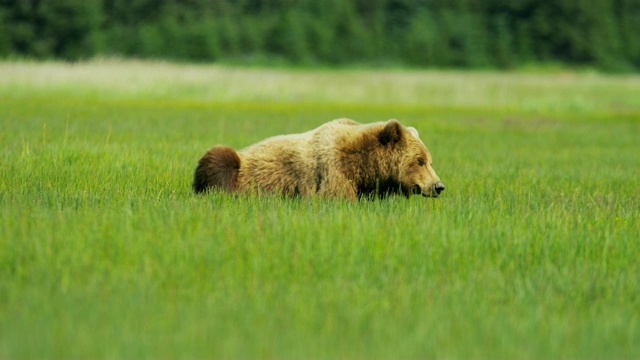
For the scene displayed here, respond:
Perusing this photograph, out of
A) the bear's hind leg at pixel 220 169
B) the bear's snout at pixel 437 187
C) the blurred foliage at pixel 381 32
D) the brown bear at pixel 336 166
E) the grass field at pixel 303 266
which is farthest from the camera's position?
the blurred foliage at pixel 381 32

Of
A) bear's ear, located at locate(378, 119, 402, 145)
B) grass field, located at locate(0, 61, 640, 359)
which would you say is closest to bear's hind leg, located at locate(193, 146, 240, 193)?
grass field, located at locate(0, 61, 640, 359)

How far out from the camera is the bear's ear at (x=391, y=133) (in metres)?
7.91

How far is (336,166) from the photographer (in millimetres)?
7867

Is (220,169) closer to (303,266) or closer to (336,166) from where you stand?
(336,166)

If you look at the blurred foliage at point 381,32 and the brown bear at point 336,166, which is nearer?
the brown bear at point 336,166

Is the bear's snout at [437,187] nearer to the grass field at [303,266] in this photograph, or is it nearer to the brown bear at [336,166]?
the brown bear at [336,166]

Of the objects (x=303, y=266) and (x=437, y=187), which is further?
(x=437, y=187)

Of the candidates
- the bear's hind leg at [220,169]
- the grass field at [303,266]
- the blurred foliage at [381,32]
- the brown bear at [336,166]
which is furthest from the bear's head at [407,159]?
the blurred foliage at [381,32]

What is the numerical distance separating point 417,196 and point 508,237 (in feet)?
7.95

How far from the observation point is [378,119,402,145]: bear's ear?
791 centimetres

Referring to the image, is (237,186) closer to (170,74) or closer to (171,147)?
(171,147)

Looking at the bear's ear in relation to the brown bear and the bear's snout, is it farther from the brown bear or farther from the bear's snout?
the bear's snout

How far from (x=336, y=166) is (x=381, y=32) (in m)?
62.0

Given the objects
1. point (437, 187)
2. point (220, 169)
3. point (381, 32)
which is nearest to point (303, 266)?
point (437, 187)
